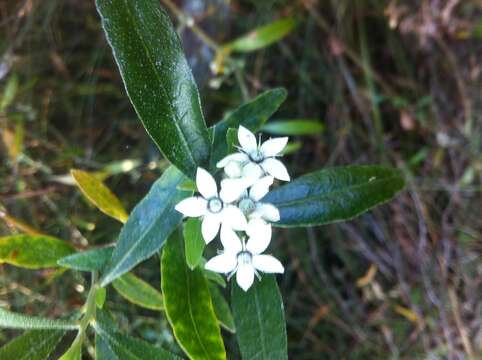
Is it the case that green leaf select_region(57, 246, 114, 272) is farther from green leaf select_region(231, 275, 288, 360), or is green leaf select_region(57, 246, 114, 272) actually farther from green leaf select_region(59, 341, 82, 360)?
green leaf select_region(231, 275, 288, 360)

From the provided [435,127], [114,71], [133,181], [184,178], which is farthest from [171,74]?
[435,127]

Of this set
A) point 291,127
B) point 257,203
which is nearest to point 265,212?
point 257,203

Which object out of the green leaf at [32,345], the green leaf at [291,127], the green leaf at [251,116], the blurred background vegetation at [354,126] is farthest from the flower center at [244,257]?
the blurred background vegetation at [354,126]

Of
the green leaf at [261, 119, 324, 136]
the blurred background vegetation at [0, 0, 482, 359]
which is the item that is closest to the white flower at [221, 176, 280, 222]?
the green leaf at [261, 119, 324, 136]

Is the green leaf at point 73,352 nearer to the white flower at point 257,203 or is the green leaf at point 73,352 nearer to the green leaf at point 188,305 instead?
the green leaf at point 188,305

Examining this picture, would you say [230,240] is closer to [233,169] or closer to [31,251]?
[233,169]

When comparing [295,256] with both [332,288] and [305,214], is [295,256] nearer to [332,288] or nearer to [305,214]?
[332,288]
